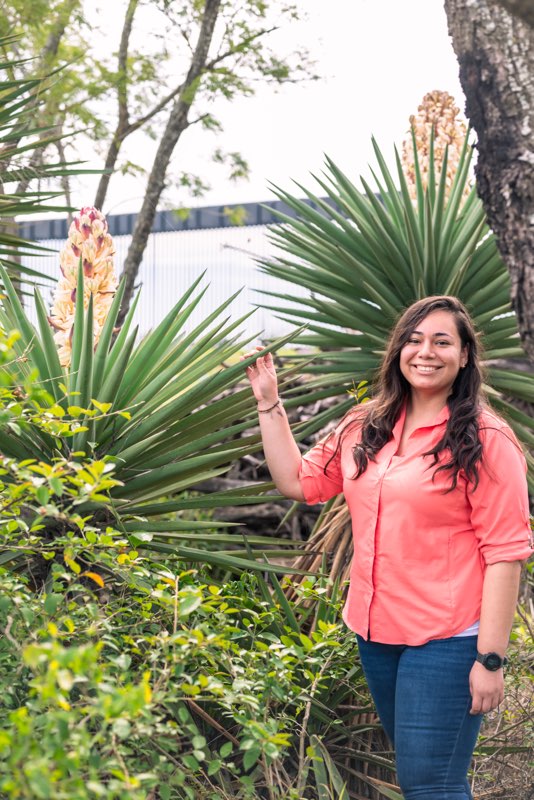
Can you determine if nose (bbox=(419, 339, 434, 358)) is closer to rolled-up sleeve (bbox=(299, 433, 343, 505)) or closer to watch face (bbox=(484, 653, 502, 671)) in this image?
rolled-up sleeve (bbox=(299, 433, 343, 505))

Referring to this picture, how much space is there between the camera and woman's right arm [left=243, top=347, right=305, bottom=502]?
137 inches

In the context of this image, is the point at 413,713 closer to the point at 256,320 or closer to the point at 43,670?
the point at 43,670

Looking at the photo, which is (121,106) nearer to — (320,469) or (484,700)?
(320,469)

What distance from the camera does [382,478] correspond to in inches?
120

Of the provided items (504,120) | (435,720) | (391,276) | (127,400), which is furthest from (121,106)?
(435,720)

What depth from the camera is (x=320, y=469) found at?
3.48 metres

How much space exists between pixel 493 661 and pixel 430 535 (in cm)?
41

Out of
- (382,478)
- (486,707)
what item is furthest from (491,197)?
(486,707)

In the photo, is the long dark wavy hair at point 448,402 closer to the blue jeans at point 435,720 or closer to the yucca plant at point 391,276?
the blue jeans at point 435,720

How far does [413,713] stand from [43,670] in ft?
3.61

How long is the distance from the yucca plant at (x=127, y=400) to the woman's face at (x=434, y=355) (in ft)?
2.44

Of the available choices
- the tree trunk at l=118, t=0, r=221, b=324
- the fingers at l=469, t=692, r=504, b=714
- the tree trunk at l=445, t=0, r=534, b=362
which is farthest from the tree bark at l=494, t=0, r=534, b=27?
the tree trunk at l=118, t=0, r=221, b=324

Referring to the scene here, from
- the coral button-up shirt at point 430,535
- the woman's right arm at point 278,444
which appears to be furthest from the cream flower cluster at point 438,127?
the coral button-up shirt at point 430,535

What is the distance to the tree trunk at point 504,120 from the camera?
275 cm
